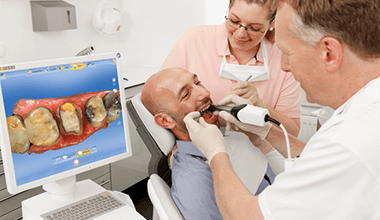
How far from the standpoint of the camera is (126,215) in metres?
1.21

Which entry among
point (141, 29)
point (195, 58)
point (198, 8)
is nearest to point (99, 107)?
point (195, 58)

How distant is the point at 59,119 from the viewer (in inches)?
46.4

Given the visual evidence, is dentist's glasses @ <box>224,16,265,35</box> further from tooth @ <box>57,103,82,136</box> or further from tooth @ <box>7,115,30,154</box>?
tooth @ <box>7,115,30,154</box>

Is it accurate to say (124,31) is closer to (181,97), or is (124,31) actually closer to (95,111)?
(181,97)

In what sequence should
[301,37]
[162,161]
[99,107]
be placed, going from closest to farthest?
1. [301,37]
2. [99,107]
3. [162,161]

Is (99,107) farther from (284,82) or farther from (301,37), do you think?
(284,82)

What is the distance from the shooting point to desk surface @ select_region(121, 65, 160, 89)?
8.45ft

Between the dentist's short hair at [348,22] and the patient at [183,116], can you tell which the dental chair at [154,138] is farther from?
the dentist's short hair at [348,22]

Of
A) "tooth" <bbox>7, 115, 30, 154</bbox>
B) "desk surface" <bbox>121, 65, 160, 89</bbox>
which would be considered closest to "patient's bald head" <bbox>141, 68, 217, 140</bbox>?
"tooth" <bbox>7, 115, 30, 154</bbox>

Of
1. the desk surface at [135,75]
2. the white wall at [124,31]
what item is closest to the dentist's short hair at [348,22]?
the desk surface at [135,75]

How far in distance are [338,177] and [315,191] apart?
63 mm

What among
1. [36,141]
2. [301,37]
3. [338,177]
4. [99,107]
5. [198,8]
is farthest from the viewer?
[198,8]

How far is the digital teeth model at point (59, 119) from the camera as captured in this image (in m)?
1.10

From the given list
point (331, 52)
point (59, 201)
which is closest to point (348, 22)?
point (331, 52)
